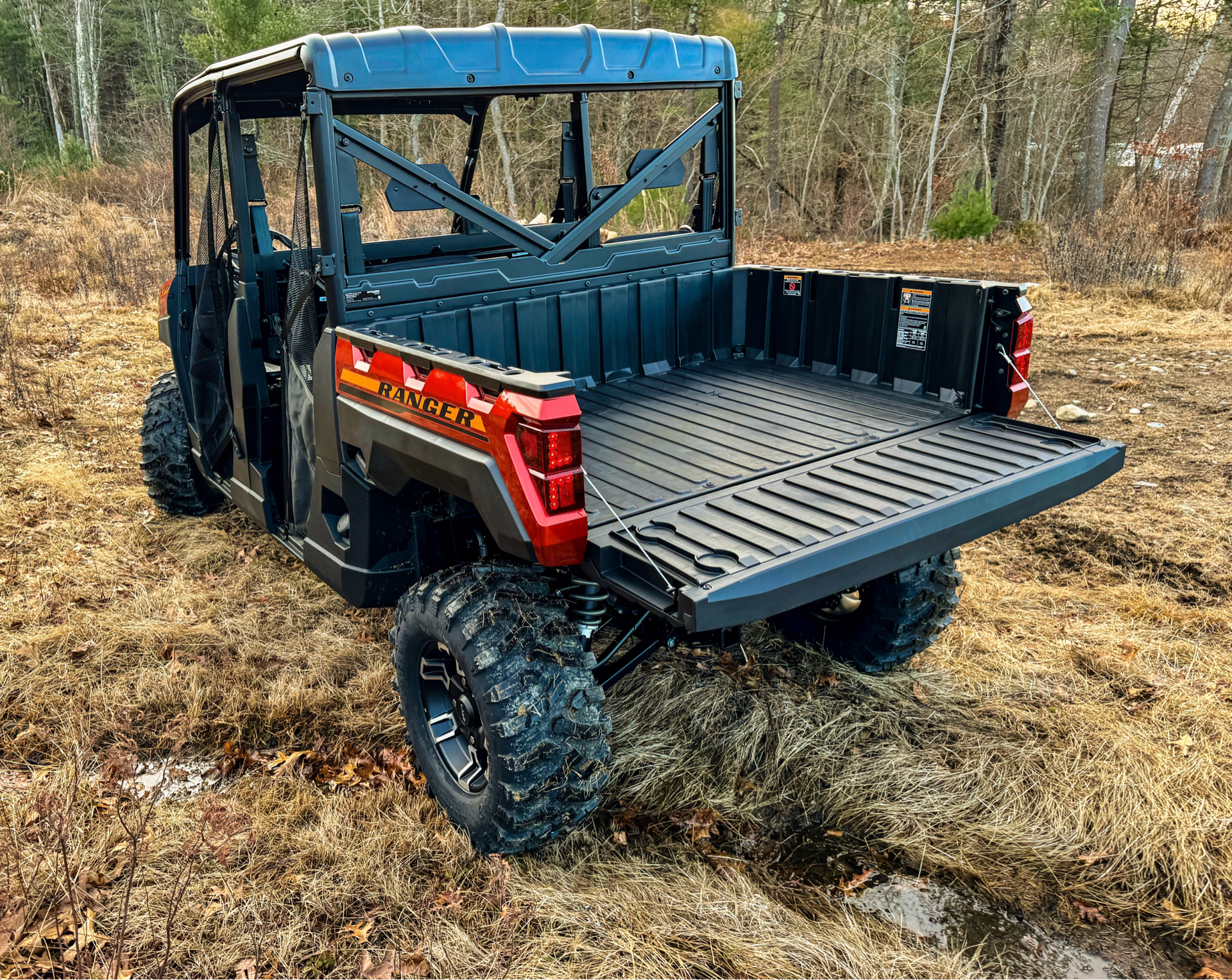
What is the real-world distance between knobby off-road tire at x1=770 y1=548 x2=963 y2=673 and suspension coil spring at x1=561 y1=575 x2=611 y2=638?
3.96 feet

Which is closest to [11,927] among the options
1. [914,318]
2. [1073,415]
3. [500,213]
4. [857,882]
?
[857,882]

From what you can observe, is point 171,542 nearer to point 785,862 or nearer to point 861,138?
point 785,862

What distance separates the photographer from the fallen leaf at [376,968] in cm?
238

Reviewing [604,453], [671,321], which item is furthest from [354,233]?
[671,321]

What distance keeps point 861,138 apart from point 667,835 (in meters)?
22.8

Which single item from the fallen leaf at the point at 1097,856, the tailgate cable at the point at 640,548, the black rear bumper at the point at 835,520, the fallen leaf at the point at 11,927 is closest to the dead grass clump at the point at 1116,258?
the black rear bumper at the point at 835,520

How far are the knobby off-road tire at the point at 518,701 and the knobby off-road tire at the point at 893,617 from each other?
141 cm

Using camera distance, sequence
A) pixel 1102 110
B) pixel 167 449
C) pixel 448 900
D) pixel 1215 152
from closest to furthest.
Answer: pixel 448 900
pixel 167 449
pixel 1102 110
pixel 1215 152

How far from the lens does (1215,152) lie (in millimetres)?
16109

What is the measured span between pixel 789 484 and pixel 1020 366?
113cm

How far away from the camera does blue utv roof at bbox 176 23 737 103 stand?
3043mm

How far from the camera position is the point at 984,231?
14961 millimetres

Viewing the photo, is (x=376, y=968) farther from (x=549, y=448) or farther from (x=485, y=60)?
(x=485, y=60)

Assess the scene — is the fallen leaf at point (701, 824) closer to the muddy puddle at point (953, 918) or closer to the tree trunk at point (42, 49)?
the muddy puddle at point (953, 918)
